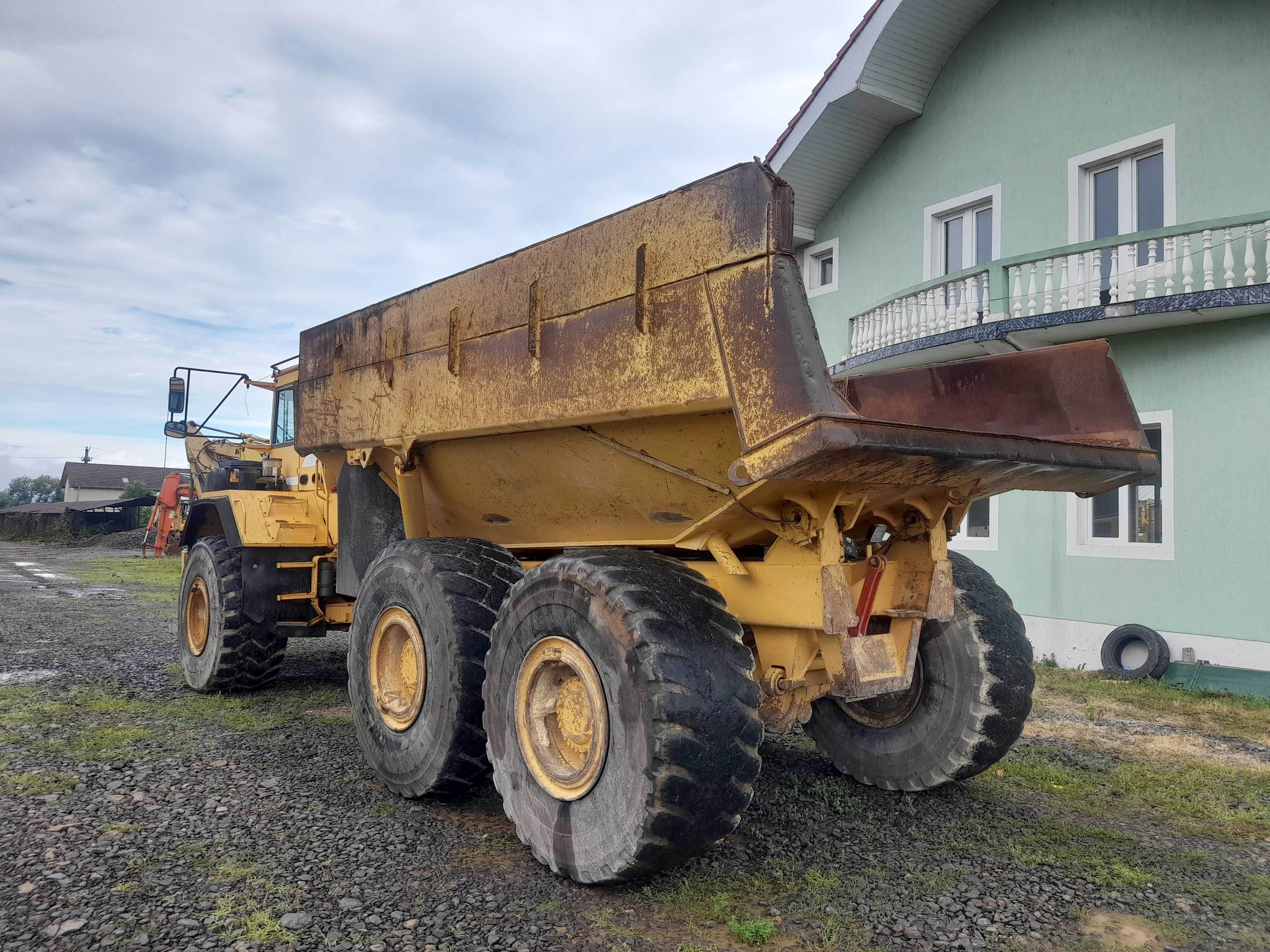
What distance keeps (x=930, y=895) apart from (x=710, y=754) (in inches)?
43.0

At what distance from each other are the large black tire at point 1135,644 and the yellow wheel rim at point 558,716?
25.3ft

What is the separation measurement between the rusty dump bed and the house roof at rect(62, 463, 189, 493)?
3169 inches

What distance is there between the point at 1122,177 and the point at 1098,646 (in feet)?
17.4

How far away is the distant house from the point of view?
255 feet

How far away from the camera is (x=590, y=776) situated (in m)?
3.45

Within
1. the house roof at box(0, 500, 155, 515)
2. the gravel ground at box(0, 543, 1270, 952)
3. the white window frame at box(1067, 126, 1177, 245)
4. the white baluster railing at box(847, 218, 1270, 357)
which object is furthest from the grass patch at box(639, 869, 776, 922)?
the house roof at box(0, 500, 155, 515)

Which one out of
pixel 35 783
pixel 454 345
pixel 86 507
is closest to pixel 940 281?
pixel 454 345

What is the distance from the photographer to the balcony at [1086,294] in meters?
8.68

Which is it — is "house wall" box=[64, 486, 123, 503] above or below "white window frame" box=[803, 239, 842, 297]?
below

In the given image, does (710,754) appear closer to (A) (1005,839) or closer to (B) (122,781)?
(A) (1005,839)

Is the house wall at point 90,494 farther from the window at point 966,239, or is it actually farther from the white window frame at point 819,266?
the window at point 966,239

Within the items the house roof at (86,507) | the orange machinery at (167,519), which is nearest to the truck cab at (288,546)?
the orange machinery at (167,519)

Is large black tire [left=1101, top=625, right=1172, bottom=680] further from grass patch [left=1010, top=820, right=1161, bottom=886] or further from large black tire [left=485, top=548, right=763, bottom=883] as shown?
large black tire [left=485, top=548, right=763, bottom=883]

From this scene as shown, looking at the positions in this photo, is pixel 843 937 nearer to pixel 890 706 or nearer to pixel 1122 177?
pixel 890 706
